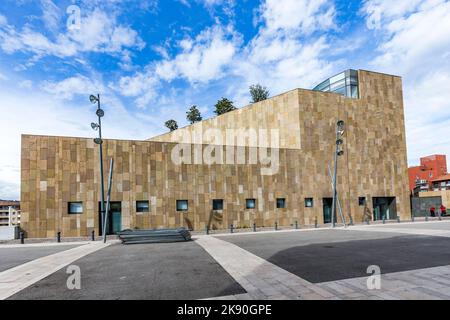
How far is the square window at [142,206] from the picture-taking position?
80.8 feet

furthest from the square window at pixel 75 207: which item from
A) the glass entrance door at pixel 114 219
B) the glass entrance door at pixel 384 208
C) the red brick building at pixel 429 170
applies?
the red brick building at pixel 429 170

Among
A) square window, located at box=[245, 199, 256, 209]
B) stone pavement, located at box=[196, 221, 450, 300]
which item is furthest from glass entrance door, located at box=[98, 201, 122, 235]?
stone pavement, located at box=[196, 221, 450, 300]

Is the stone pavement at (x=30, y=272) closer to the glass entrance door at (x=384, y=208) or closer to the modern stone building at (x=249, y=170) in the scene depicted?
the modern stone building at (x=249, y=170)

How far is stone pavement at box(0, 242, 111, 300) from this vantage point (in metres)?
8.19

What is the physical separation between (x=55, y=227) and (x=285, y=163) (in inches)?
828

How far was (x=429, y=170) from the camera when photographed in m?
79.5

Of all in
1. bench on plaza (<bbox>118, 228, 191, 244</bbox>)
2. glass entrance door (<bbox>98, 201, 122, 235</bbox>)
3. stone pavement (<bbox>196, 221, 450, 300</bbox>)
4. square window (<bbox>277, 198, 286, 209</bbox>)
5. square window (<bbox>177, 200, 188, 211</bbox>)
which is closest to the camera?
stone pavement (<bbox>196, 221, 450, 300</bbox>)

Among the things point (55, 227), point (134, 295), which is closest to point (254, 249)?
point (134, 295)

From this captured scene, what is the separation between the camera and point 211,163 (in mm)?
27266

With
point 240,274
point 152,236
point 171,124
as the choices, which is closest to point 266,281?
point 240,274

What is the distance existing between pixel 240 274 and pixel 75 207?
18844mm

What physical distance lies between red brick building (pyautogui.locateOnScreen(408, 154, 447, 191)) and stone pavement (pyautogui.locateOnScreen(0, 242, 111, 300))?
86093 millimetres

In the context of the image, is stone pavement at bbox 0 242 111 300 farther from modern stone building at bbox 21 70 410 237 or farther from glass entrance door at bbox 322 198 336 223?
glass entrance door at bbox 322 198 336 223

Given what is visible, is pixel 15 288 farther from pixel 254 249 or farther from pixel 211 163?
pixel 211 163
